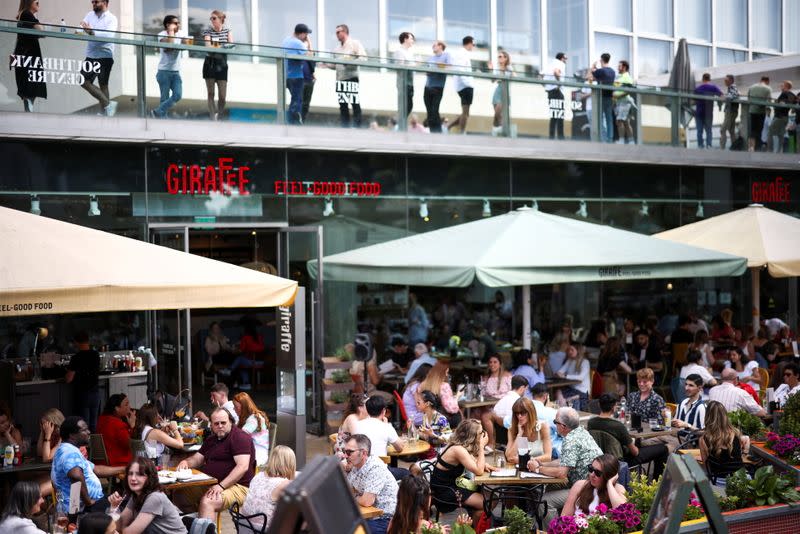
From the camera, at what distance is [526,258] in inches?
471

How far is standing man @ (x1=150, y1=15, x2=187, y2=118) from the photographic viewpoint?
13922mm

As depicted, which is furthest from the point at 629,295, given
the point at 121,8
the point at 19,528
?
the point at 19,528

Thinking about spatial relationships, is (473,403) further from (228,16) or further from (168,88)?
(228,16)

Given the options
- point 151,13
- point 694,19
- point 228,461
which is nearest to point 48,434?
point 228,461

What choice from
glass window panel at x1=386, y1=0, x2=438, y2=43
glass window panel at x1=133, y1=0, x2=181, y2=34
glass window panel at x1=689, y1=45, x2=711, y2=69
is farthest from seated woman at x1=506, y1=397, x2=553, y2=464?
glass window panel at x1=689, y1=45, x2=711, y2=69

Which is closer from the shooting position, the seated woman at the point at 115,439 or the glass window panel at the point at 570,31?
the seated woman at the point at 115,439

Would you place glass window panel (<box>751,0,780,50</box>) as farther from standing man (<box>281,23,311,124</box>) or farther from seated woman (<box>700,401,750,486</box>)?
seated woman (<box>700,401,750,486</box>)

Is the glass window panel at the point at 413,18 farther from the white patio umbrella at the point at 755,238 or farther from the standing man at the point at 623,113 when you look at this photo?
the white patio umbrella at the point at 755,238

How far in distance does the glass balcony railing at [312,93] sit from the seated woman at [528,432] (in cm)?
725

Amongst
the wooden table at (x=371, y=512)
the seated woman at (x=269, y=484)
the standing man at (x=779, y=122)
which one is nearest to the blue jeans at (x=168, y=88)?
the seated woman at (x=269, y=484)

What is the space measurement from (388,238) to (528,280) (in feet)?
18.9

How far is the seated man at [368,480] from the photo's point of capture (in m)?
8.01

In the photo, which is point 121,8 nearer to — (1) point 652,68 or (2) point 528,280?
(2) point 528,280

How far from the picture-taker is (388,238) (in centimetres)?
1708
